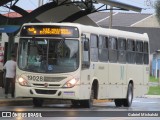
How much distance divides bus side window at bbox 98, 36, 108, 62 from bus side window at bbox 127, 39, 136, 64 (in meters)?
2.33

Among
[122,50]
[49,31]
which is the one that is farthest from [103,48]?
[49,31]

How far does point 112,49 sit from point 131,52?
214 centimetres

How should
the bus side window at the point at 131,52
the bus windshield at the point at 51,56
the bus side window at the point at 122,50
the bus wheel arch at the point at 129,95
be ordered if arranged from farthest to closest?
the bus wheel arch at the point at 129,95, the bus side window at the point at 131,52, the bus side window at the point at 122,50, the bus windshield at the point at 51,56

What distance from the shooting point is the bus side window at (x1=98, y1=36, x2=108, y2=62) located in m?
24.4

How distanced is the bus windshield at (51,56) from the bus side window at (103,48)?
204 cm

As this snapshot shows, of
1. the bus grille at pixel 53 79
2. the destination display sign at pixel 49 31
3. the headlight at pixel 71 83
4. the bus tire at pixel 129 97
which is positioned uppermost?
the destination display sign at pixel 49 31

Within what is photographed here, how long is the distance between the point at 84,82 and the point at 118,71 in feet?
12.6

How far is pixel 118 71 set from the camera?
26.3m

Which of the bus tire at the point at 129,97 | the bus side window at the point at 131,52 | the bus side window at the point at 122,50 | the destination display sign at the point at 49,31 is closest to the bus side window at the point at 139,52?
the bus side window at the point at 131,52

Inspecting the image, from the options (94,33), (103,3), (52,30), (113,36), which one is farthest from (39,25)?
(103,3)

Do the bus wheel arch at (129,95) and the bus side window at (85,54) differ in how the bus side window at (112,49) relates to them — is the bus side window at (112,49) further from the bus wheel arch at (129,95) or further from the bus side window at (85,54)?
the bus side window at (85,54)

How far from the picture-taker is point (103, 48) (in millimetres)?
24578

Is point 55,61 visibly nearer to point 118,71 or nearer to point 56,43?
point 56,43

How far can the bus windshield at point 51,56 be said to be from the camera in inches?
883
